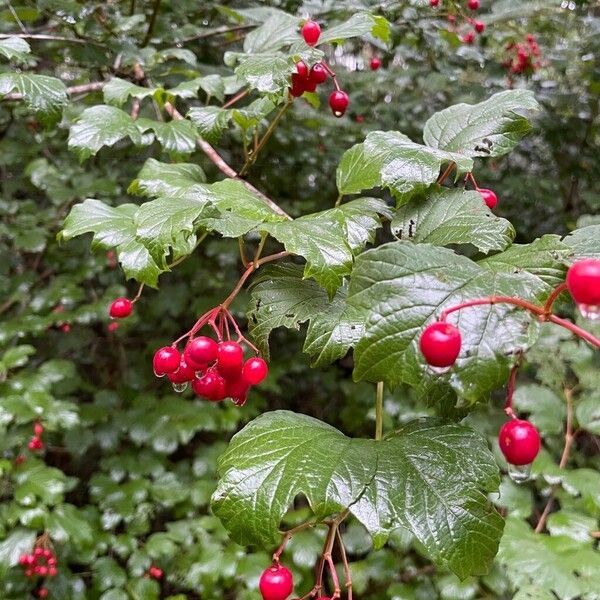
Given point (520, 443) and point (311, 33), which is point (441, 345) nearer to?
point (520, 443)

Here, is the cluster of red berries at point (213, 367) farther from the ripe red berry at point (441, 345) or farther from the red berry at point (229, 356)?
the ripe red berry at point (441, 345)

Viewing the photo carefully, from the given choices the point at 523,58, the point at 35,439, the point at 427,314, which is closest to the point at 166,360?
the point at 427,314

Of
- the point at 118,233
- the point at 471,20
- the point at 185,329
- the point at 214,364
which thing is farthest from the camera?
the point at 185,329

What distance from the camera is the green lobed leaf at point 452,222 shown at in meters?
0.72

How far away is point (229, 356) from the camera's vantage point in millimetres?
749

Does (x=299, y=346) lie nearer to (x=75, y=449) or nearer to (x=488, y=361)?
(x=75, y=449)

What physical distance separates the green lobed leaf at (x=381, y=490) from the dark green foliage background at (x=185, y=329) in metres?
0.75

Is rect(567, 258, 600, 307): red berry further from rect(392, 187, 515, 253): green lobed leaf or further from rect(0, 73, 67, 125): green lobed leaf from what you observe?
rect(0, 73, 67, 125): green lobed leaf

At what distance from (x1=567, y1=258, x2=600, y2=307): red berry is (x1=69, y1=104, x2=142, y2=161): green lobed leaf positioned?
0.91m

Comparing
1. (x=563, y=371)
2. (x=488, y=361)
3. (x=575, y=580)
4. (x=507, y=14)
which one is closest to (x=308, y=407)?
(x=563, y=371)

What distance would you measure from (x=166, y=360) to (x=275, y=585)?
Result: 323 millimetres

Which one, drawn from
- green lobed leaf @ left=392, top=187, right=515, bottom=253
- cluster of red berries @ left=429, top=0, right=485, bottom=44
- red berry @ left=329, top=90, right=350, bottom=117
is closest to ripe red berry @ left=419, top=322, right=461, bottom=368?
green lobed leaf @ left=392, top=187, right=515, bottom=253

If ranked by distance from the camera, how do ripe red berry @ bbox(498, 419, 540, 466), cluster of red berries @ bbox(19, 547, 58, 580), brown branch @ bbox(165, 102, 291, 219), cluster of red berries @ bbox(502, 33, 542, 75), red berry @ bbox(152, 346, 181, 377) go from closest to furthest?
1. ripe red berry @ bbox(498, 419, 540, 466)
2. red berry @ bbox(152, 346, 181, 377)
3. brown branch @ bbox(165, 102, 291, 219)
4. cluster of red berries @ bbox(19, 547, 58, 580)
5. cluster of red berries @ bbox(502, 33, 542, 75)

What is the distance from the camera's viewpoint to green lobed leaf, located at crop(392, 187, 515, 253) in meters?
0.72
